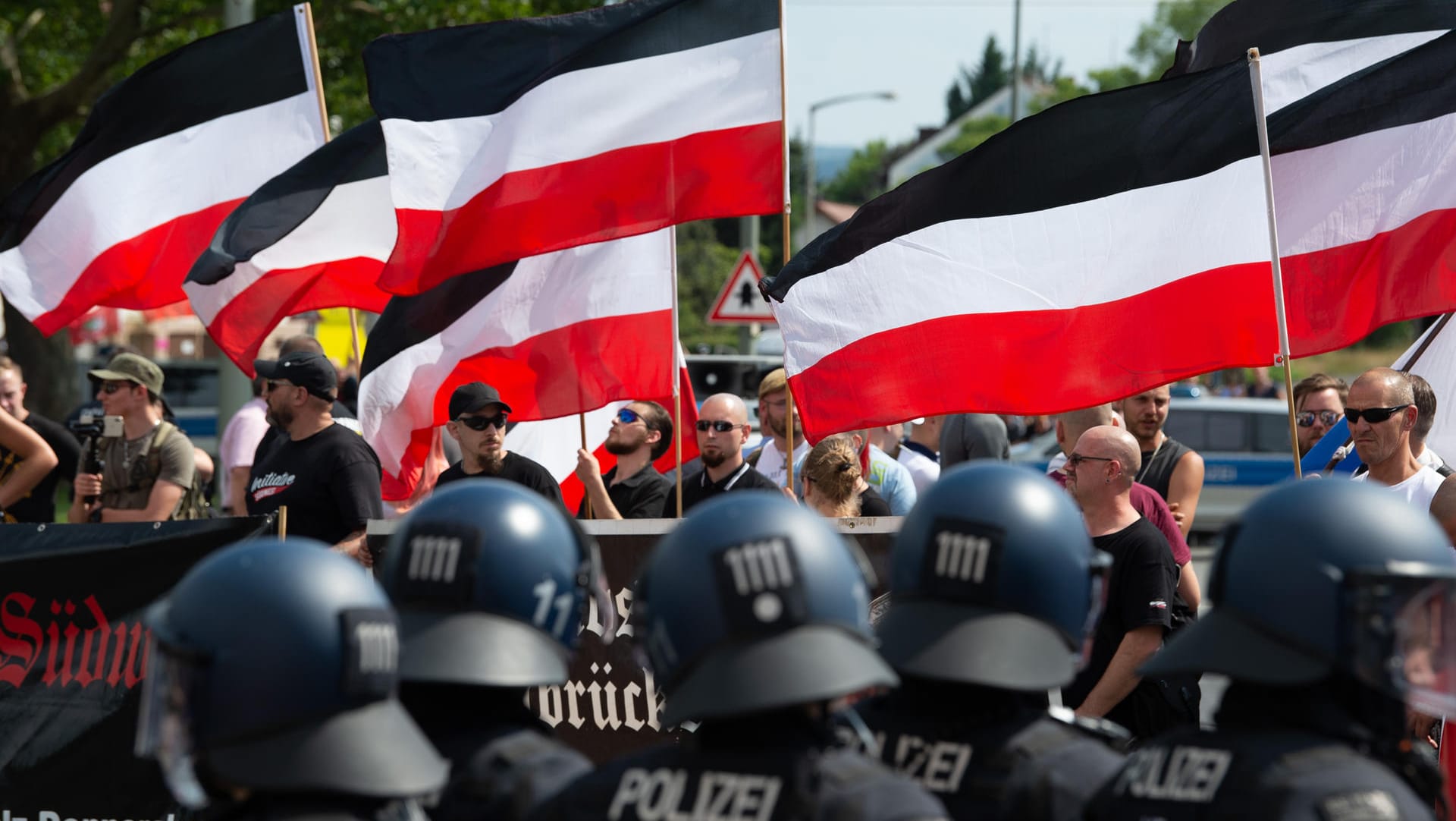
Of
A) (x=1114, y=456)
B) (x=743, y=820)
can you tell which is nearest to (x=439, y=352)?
(x=1114, y=456)

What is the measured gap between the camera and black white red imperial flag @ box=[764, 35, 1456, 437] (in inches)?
238

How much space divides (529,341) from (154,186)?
2.95 metres

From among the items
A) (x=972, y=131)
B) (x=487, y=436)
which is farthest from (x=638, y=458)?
(x=972, y=131)

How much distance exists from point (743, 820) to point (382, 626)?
27.1 inches

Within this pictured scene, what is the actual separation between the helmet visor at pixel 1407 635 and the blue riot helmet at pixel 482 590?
1.55m

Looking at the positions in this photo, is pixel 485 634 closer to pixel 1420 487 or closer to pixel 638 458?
pixel 1420 487

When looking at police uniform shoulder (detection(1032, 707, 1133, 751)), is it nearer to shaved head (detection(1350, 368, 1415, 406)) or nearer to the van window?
shaved head (detection(1350, 368, 1415, 406))

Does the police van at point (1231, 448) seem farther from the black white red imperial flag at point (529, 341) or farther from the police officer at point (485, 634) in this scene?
the police officer at point (485, 634)

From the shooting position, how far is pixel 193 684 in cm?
266

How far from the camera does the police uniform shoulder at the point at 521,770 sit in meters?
3.14

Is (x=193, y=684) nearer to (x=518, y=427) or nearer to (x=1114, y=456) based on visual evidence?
(x=1114, y=456)

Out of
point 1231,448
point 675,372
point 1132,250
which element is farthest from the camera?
point 1231,448

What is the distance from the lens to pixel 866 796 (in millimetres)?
2656

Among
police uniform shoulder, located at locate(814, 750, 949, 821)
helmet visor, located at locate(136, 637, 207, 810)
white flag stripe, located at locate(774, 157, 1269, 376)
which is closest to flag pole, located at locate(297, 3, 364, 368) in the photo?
white flag stripe, located at locate(774, 157, 1269, 376)
